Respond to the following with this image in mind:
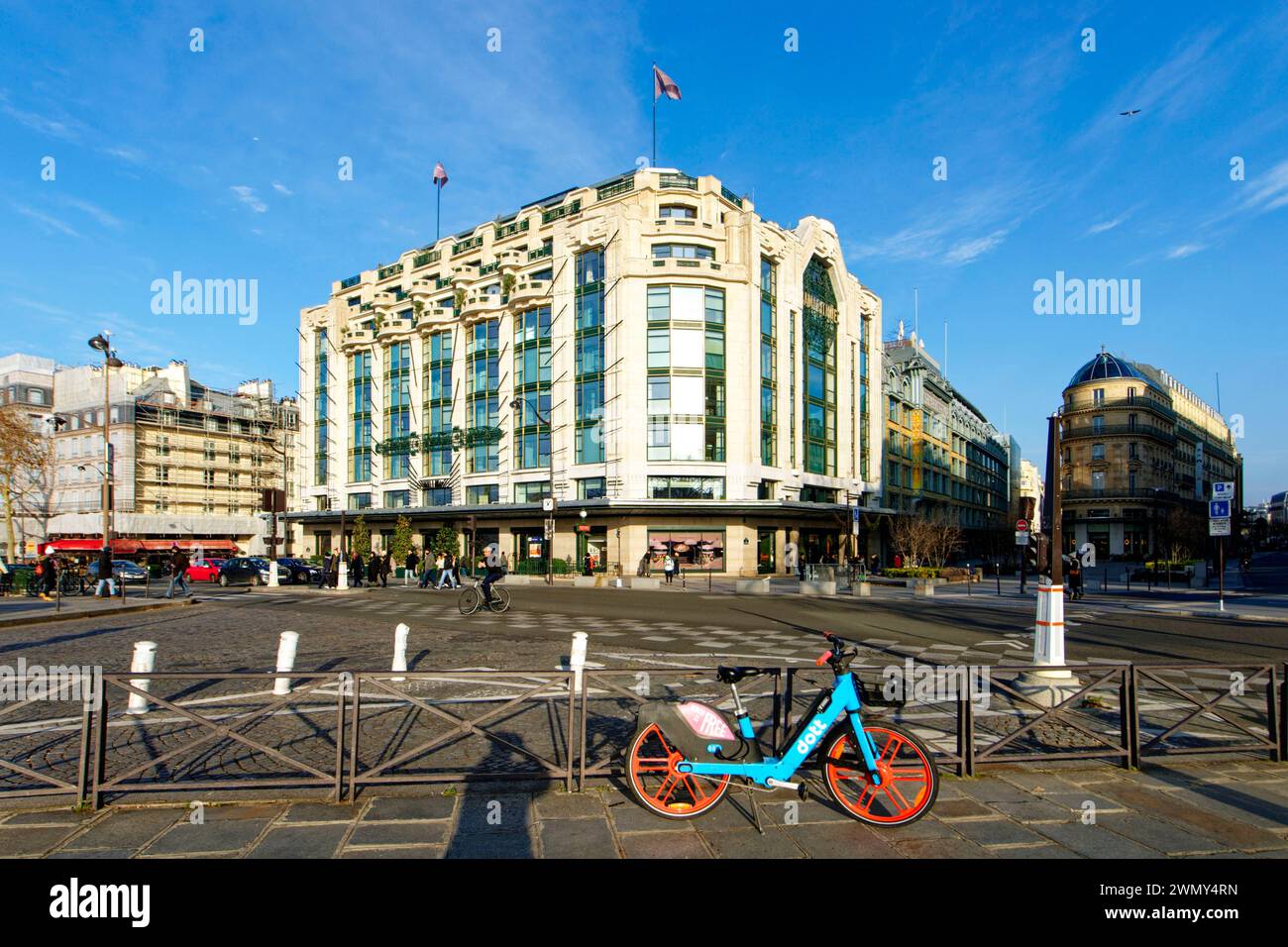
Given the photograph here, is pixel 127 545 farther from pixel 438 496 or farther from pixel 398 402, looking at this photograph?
pixel 438 496

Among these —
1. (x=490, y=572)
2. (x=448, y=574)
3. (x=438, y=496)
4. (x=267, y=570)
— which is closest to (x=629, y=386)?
(x=448, y=574)

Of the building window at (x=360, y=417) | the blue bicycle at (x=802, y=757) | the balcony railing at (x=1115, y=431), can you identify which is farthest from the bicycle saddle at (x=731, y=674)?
the balcony railing at (x=1115, y=431)

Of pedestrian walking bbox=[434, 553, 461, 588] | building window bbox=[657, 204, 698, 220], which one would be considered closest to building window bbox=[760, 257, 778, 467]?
building window bbox=[657, 204, 698, 220]

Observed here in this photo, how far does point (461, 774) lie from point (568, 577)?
33567 mm

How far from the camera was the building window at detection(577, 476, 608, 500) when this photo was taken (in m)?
44.0

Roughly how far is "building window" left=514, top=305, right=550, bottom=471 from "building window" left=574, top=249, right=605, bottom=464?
282 centimetres

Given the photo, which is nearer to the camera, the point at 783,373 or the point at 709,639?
the point at 709,639

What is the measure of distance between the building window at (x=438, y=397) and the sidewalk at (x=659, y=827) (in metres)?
49.2

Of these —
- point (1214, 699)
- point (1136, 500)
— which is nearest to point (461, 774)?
point (1214, 699)

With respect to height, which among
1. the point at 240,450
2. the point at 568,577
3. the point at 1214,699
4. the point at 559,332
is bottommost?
the point at 568,577

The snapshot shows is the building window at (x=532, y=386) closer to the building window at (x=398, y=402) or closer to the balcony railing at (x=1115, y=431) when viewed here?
the building window at (x=398, y=402)

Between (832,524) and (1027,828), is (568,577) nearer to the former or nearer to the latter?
(832,524)

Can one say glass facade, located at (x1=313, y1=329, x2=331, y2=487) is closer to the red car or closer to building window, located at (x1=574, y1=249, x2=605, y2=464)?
the red car
